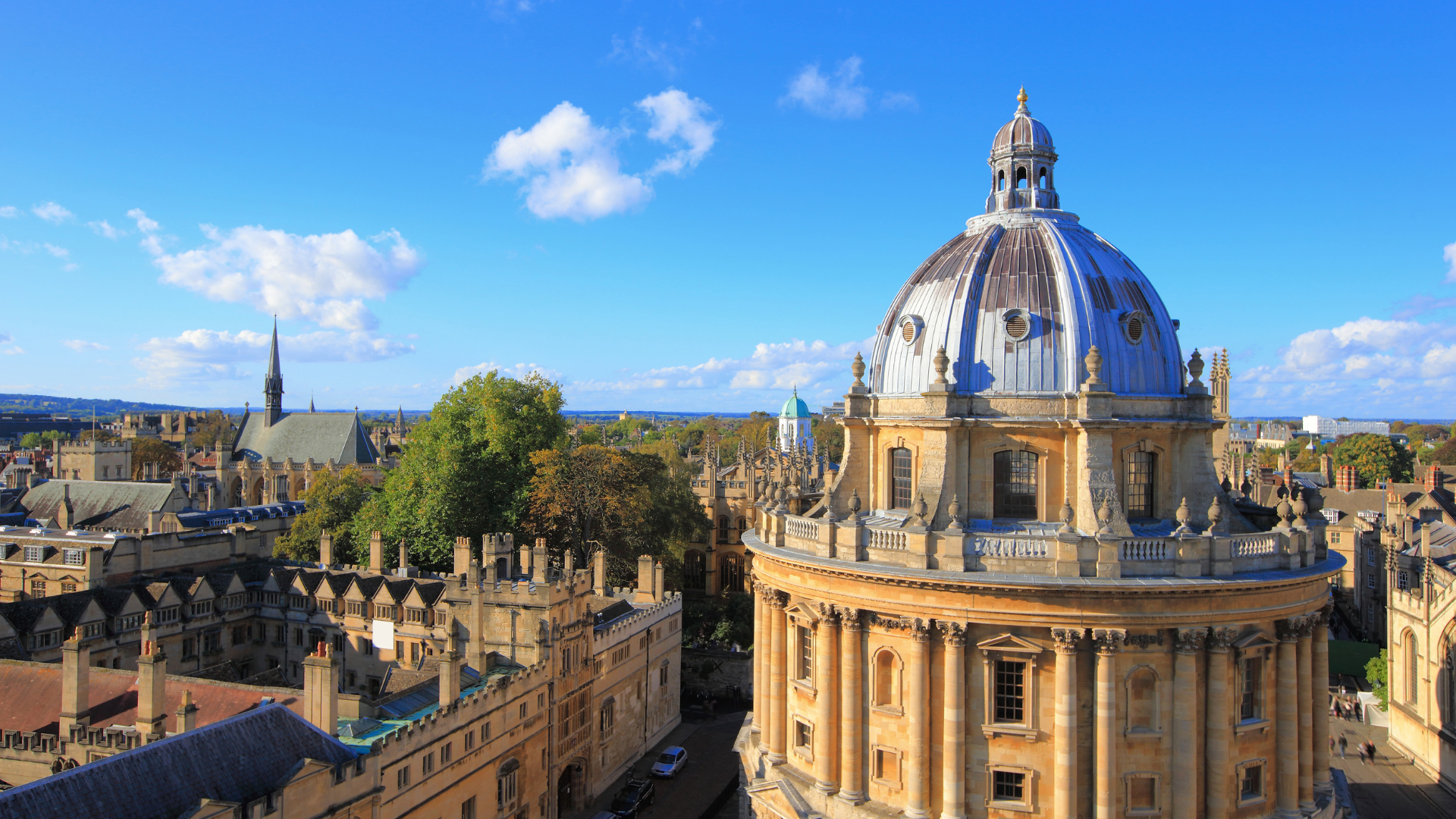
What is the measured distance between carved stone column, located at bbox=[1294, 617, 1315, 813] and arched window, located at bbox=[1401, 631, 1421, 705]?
22197mm

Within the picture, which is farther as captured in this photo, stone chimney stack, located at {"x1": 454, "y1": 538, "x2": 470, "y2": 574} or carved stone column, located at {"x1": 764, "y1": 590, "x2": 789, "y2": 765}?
stone chimney stack, located at {"x1": 454, "y1": 538, "x2": 470, "y2": 574}

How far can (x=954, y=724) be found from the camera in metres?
23.7

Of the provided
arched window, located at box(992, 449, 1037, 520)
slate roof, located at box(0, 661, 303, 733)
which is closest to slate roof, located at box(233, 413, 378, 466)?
slate roof, located at box(0, 661, 303, 733)

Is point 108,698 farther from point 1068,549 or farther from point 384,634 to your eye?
point 1068,549

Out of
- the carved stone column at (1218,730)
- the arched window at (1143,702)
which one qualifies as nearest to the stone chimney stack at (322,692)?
the arched window at (1143,702)

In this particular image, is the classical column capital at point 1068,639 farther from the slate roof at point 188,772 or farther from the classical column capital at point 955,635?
the slate roof at point 188,772

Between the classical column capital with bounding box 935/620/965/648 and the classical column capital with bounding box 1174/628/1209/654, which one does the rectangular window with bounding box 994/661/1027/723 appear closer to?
the classical column capital with bounding box 935/620/965/648

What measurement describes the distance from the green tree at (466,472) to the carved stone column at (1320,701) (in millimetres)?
38852

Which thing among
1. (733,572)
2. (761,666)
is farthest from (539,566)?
(733,572)

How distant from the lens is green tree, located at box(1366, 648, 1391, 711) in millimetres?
46625

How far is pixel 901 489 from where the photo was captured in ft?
93.7

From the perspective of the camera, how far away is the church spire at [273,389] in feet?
376

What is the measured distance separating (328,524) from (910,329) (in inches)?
1804

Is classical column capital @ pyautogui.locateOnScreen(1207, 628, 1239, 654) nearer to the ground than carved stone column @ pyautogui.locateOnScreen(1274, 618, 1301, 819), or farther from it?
farther from it
